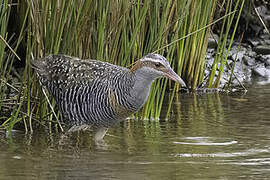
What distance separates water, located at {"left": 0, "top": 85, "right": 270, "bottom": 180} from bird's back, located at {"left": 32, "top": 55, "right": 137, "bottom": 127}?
315mm

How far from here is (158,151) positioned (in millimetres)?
5465

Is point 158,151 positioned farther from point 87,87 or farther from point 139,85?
point 87,87

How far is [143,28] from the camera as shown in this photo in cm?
669

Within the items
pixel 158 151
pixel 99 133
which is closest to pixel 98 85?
pixel 99 133

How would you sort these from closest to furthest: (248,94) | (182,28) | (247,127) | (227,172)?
Answer: (227,172) < (247,127) < (182,28) < (248,94)

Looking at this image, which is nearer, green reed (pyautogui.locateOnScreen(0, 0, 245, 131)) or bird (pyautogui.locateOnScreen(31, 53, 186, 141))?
bird (pyautogui.locateOnScreen(31, 53, 186, 141))

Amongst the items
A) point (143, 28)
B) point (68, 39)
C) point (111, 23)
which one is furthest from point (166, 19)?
point (68, 39)

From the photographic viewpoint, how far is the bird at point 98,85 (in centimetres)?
533

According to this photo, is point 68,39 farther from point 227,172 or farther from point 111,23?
point 227,172

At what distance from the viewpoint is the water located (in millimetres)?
4711

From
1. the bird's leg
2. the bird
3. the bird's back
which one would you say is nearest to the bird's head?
the bird

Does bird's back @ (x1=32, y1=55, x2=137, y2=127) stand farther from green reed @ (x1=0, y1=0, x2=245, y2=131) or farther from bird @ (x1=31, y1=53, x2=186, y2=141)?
green reed @ (x1=0, y1=0, x2=245, y2=131)

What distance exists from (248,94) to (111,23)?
309 cm

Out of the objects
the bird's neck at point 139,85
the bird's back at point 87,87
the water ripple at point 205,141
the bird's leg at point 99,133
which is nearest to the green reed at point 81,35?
the bird's back at point 87,87
